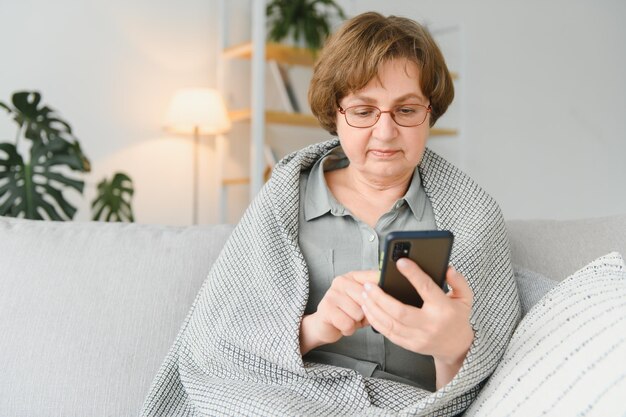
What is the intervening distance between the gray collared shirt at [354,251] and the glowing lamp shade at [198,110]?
199 centimetres

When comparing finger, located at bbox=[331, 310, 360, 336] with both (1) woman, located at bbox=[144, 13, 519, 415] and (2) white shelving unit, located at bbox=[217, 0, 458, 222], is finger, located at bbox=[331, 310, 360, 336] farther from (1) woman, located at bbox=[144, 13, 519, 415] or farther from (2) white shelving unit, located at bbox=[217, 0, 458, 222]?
(2) white shelving unit, located at bbox=[217, 0, 458, 222]

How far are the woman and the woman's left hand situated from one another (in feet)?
0.31

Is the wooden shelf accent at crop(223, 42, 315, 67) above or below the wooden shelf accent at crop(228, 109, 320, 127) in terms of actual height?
above

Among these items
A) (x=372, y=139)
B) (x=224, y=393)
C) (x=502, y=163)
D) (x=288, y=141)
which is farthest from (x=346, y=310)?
(x=502, y=163)

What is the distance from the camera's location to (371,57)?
1180 mm

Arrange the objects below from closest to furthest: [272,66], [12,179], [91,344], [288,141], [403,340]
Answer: [403,340] < [91,344] < [12,179] < [272,66] < [288,141]

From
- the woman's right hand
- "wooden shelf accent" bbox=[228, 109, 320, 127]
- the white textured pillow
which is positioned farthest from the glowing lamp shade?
the white textured pillow

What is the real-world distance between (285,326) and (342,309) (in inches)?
6.5

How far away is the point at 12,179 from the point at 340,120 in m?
1.57

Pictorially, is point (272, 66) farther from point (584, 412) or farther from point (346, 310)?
point (584, 412)

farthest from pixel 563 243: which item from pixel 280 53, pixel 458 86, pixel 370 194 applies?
pixel 458 86

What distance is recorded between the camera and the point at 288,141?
154 inches

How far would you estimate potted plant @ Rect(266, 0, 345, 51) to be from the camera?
11.5 ft

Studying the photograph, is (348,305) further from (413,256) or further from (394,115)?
(394,115)
